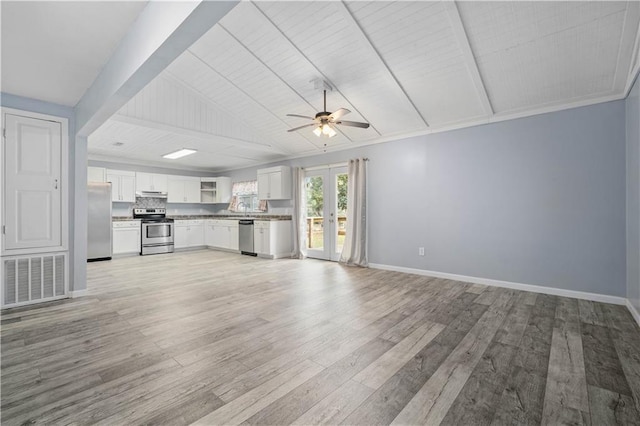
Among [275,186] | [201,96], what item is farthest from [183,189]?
[201,96]

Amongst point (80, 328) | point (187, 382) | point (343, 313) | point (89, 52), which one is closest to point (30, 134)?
point (89, 52)

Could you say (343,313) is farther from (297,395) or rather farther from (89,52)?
(89,52)

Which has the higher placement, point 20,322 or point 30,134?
point 30,134

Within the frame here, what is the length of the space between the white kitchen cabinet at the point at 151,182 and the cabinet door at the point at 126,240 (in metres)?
1.17

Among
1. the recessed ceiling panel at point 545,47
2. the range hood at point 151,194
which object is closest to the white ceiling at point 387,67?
the recessed ceiling panel at point 545,47

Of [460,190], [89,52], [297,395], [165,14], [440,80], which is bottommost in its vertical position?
[297,395]

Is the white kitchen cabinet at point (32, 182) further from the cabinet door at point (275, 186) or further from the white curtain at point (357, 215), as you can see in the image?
the white curtain at point (357, 215)

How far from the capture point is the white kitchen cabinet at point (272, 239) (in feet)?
22.7

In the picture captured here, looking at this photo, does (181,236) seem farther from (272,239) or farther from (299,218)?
(299,218)

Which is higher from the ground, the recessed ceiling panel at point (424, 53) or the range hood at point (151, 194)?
the recessed ceiling panel at point (424, 53)

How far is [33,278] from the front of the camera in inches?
141

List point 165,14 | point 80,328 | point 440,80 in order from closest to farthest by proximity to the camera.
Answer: point 165,14 → point 80,328 → point 440,80

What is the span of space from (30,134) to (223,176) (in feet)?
18.8

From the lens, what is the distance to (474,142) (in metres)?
4.54
